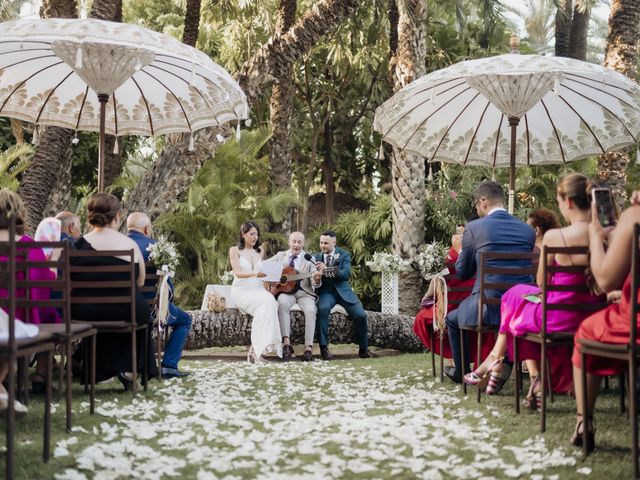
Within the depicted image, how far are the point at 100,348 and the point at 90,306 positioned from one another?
501 millimetres

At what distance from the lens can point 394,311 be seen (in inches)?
524

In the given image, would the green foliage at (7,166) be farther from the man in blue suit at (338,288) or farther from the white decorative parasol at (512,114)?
the white decorative parasol at (512,114)

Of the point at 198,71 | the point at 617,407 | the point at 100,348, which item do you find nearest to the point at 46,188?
the point at 198,71

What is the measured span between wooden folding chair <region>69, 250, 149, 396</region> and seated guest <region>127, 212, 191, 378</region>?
1479 mm

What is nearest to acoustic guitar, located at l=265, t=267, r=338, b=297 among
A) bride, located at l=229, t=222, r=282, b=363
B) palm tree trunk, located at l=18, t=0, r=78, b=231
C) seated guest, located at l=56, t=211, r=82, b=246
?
bride, located at l=229, t=222, r=282, b=363

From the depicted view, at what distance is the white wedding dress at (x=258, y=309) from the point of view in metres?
10.5

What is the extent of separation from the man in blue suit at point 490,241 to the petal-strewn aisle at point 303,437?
728 millimetres

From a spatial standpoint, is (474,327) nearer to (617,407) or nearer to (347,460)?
(617,407)

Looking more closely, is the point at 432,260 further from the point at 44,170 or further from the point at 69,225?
the point at 44,170

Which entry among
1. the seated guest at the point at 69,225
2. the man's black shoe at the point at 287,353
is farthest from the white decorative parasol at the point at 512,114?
the seated guest at the point at 69,225

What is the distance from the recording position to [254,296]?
1078 cm

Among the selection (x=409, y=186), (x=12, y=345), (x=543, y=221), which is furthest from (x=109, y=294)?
(x=409, y=186)

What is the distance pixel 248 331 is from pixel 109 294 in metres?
4.47

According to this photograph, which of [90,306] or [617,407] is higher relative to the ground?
[90,306]
